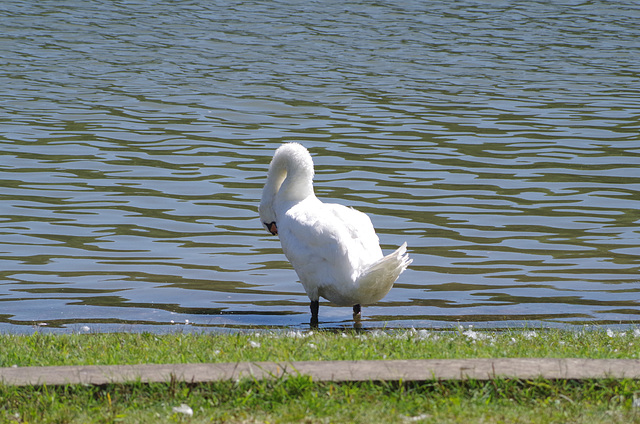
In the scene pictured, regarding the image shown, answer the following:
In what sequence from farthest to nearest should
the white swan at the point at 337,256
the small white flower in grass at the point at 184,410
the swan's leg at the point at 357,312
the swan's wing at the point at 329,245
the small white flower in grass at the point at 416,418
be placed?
the swan's leg at the point at 357,312, the swan's wing at the point at 329,245, the white swan at the point at 337,256, the small white flower in grass at the point at 184,410, the small white flower in grass at the point at 416,418

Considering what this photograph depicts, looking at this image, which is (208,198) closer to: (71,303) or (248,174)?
(248,174)

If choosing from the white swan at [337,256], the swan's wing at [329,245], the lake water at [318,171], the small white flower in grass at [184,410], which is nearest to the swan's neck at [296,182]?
the white swan at [337,256]

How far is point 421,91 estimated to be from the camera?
21.4m

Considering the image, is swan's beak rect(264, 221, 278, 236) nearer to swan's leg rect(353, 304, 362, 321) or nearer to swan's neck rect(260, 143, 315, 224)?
swan's neck rect(260, 143, 315, 224)

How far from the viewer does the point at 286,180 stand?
9391mm

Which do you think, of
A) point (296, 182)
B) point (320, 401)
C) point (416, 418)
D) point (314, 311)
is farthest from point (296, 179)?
point (416, 418)

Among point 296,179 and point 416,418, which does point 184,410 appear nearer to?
point 416,418

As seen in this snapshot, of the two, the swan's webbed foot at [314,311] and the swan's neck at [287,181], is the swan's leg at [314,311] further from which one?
the swan's neck at [287,181]

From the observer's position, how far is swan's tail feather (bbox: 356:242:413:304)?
315 inches

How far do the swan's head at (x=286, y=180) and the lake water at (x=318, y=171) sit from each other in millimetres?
766

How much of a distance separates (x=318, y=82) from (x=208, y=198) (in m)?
9.75

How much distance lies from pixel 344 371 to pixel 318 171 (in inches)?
362

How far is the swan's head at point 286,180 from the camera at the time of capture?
370 inches

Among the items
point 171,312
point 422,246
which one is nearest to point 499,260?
point 422,246
